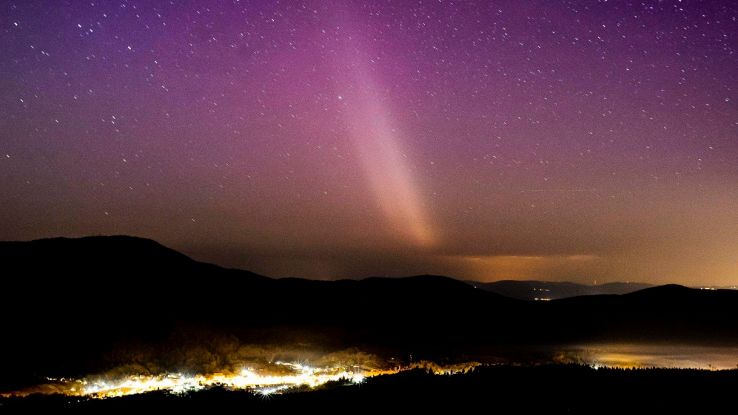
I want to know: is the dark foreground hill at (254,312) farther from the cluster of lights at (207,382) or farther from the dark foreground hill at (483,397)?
the dark foreground hill at (483,397)

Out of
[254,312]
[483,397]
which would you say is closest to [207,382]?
[483,397]

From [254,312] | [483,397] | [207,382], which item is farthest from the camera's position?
[254,312]

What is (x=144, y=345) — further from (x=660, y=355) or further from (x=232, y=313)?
(x=232, y=313)

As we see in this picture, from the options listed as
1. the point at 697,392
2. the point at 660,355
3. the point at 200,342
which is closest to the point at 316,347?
the point at 200,342

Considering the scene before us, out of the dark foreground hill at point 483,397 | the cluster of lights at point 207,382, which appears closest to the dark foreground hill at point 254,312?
the cluster of lights at point 207,382

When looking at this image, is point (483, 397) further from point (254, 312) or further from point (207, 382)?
→ point (254, 312)

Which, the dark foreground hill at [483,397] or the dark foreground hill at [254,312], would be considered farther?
the dark foreground hill at [254,312]

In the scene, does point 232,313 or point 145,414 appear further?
point 232,313

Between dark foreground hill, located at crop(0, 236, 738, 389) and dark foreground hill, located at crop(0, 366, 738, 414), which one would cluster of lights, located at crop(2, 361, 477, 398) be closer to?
dark foreground hill, located at crop(0, 366, 738, 414)

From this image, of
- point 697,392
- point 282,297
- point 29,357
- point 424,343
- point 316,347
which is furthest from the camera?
point 282,297
